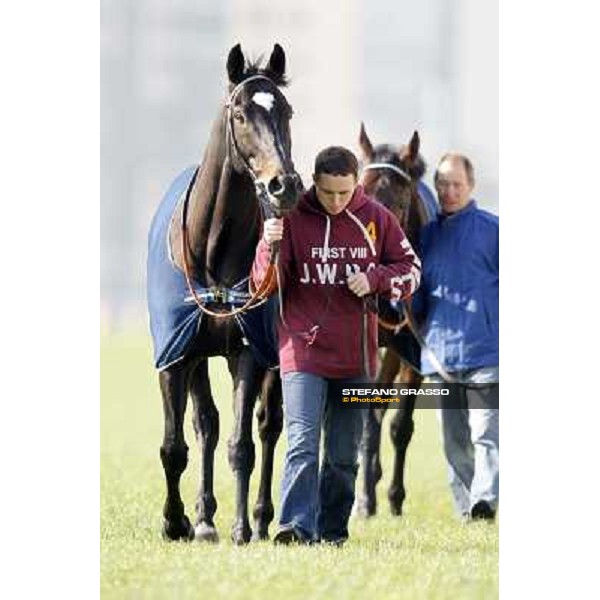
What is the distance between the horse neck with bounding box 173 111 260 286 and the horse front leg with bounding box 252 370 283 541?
1.70 feet

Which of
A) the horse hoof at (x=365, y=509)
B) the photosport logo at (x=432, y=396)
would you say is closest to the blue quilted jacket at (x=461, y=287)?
the photosport logo at (x=432, y=396)

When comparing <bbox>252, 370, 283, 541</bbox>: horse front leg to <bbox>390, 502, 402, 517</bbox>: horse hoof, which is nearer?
<bbox>252, 370, 283, 541</bbox>: horse front leg

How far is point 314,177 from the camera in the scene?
806 centimetres

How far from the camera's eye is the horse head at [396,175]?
913 centimetres

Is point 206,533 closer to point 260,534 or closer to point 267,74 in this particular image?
point 260,534

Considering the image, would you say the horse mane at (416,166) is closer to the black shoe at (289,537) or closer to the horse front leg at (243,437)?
the horse front leg at (243,437)

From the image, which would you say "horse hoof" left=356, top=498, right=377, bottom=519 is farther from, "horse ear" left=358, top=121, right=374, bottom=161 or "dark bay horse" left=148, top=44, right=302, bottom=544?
"horse ear" left=358, top=121, right=374, bottom=161

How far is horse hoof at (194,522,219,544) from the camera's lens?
842cm

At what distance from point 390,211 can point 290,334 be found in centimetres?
120

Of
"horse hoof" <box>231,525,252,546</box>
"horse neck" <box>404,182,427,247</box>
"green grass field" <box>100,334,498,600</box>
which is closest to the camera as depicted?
"green grass field" <box>100,334,498,600</box>

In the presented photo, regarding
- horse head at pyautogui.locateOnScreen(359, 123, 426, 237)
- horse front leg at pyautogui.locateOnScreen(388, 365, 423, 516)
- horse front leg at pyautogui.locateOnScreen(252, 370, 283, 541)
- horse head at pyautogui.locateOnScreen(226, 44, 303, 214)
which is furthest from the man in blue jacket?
horse head at pyautogui.locateOnScreen(226, 44, 303, 214)

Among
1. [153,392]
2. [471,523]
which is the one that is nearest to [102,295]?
[471,523]

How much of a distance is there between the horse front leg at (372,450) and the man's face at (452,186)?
78cm
